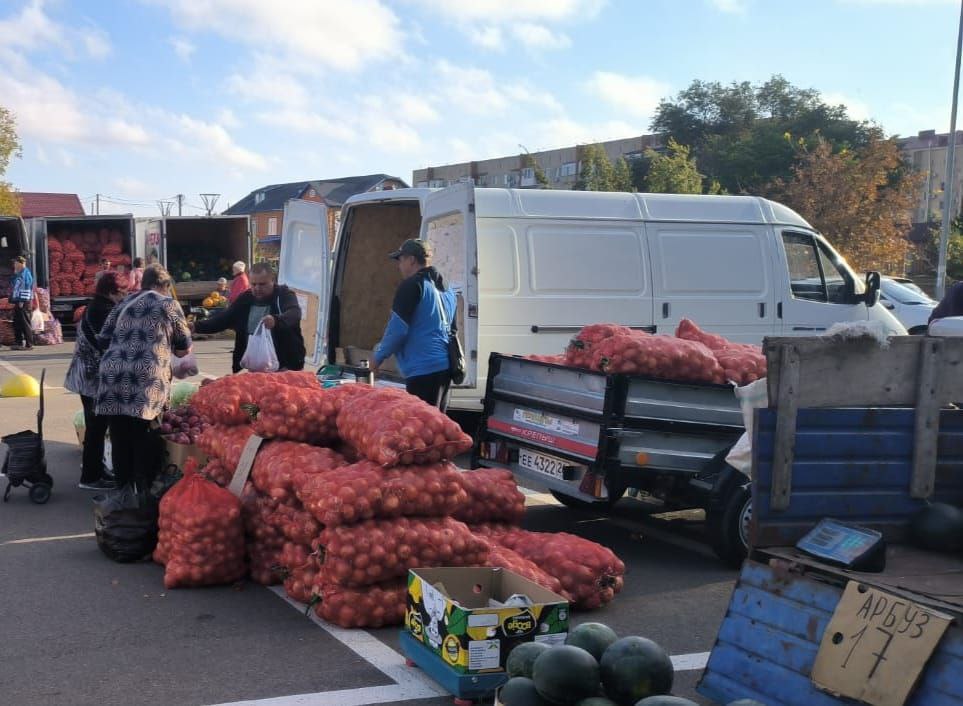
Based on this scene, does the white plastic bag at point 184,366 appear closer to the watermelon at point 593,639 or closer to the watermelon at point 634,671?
the watermelon at point 593,639

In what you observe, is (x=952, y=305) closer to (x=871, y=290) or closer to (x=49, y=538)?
(x=871, y=290)

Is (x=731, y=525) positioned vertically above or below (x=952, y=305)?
below

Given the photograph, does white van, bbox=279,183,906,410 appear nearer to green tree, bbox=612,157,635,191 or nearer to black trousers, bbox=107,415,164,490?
black trousers, bbox=107,415,164,490

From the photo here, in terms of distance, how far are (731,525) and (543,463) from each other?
1.33 metres

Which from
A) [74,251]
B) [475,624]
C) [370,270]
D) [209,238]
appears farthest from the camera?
[209,238]

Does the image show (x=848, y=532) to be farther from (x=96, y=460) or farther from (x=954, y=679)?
(x=96, y=460)

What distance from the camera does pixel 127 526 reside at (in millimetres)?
6504

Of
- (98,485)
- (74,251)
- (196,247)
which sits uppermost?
(196,247)

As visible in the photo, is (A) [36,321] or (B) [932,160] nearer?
(A) [36,321]

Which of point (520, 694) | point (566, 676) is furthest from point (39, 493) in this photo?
point (566, 676)

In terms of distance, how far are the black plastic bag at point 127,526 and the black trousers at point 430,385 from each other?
215cm

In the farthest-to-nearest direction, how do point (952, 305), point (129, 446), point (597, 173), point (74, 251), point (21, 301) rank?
point (597, 173) → point (74, 251) → point (21, 301) → point (952, 305) → point (129, 446)

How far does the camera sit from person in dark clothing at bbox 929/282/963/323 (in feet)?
27.0

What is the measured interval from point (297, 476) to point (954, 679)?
353cm
